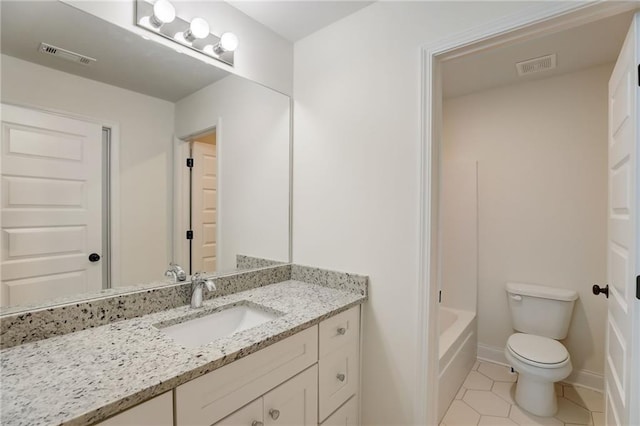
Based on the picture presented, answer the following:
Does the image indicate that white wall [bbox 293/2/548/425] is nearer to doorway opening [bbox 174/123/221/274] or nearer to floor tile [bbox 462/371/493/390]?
doorway opening [bbox 174/123/221/274]

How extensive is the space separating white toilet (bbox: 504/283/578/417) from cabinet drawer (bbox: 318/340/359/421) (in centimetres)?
119

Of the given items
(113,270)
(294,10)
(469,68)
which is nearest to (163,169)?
(113,270)

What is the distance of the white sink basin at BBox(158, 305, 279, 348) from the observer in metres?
1.22

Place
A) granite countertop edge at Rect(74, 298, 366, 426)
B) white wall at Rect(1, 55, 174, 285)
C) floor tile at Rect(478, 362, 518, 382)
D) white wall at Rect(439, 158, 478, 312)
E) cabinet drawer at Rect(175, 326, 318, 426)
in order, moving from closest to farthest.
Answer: granite countertop edge at Rect(74, 298, 366, 426) → cabinet drawer at Rect(175, 326, 318, 426) → white wall at Rect(1, 55, 174, 285) → floor tile at Rect(478, 362, 518, 382) → white wall at Rect(439, 158, 478, 312)

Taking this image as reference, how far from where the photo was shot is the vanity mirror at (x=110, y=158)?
1.00 metres

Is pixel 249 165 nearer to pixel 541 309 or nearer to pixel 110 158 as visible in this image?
pixel 110 158

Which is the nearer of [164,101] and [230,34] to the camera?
[164,101]

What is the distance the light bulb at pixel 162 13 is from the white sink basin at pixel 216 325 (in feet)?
4.20

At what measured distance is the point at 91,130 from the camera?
1163 millimetres

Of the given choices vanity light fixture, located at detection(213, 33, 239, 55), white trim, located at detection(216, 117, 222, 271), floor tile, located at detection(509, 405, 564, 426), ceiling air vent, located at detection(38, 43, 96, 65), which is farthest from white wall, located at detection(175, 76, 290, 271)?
floor tile, located at detection(509, 405, 564, 426)

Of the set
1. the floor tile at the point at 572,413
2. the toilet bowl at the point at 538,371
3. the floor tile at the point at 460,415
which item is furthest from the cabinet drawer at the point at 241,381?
the floor tile at the point at 572,413

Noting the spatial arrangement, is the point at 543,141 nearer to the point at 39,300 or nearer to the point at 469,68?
the point at 469,68

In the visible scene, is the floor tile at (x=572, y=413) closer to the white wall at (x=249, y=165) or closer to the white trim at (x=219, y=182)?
the white wall at (x=249, y=165)

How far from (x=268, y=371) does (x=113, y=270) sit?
0.76m
